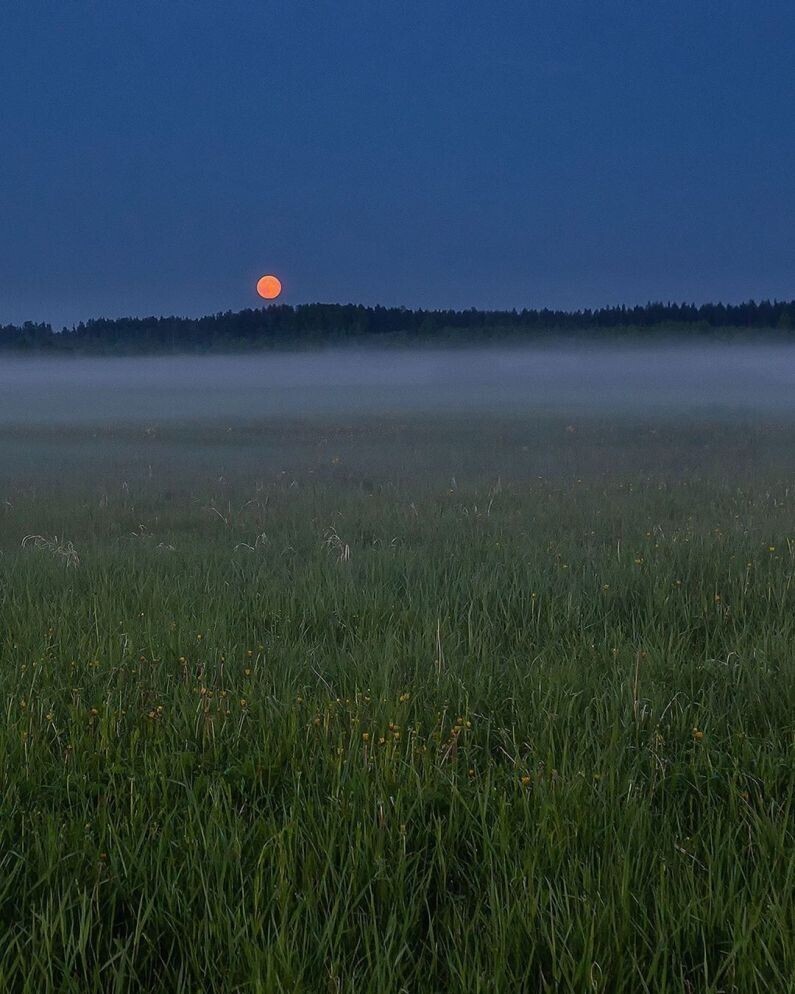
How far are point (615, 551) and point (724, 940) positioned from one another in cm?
548

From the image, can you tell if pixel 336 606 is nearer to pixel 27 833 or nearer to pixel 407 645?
pixel 407 645

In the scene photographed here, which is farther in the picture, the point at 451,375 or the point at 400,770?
the point at 451,375

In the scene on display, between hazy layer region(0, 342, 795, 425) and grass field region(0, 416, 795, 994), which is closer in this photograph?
grass field region(0, 416, 795, 994)

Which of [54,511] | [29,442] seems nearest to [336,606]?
[54,511]

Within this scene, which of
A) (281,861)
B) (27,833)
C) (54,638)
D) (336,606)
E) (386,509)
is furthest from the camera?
(386,509)

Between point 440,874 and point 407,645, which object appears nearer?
point 440,874

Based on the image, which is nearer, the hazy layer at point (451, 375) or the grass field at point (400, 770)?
the grass field at point (400, 770)

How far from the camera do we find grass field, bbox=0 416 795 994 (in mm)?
2254

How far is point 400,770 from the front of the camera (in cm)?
316

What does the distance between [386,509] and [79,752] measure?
294 inches

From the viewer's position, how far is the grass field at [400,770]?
2254 mm

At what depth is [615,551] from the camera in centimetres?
763

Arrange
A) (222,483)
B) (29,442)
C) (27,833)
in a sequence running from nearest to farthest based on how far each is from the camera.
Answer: (27,833) < (222,483) < (29,442)

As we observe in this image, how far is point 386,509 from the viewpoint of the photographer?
10.7 meters
